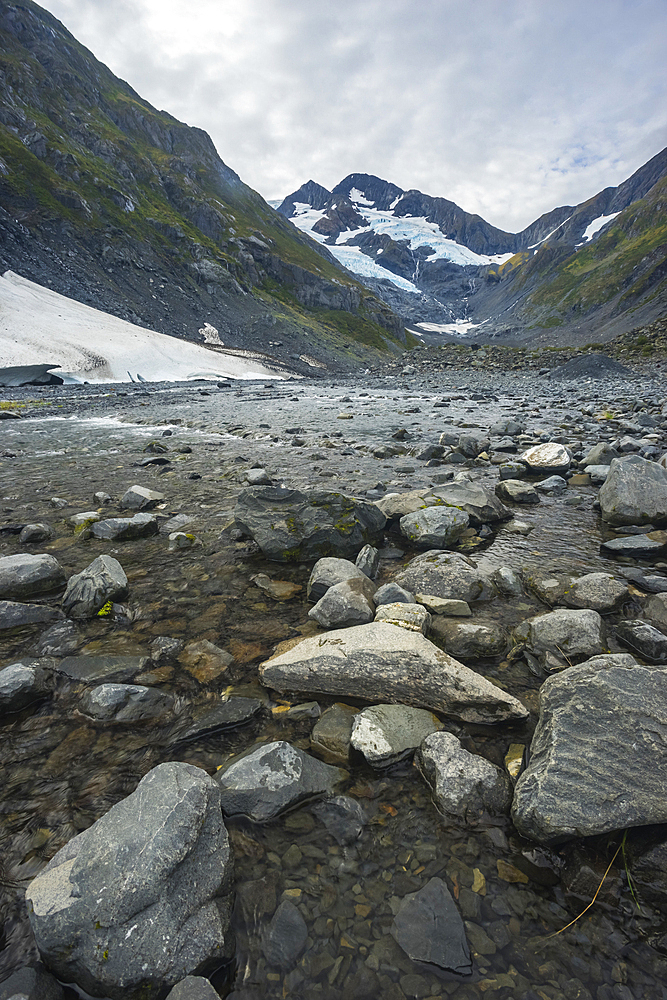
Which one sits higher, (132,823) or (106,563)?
(106,563)

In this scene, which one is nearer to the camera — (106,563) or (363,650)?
(363,650)

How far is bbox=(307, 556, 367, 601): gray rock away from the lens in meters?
4.46

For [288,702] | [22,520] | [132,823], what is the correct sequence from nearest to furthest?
[132,823], [288,702], [22,520]

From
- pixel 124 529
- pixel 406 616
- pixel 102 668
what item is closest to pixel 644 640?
pixel 406 616

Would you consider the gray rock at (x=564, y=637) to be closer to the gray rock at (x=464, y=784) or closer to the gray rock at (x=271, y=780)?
the gray rock at (x=464, y=784)

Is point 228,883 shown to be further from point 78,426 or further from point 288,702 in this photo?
point 78,426

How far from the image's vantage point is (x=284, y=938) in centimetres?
186

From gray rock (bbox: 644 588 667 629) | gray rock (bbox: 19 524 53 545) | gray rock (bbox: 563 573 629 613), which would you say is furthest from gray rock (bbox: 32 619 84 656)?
gray rock (bbox: 644 588 667 629)

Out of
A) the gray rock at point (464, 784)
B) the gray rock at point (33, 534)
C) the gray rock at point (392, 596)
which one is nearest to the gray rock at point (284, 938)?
the gray rock at point (464, 784)

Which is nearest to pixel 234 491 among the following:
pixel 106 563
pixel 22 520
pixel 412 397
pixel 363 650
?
pixel 22 520

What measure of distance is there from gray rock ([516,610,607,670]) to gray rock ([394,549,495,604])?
2.37ft

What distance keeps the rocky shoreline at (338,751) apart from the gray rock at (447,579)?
30 mm

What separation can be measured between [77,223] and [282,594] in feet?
299

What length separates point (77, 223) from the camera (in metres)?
70.9
